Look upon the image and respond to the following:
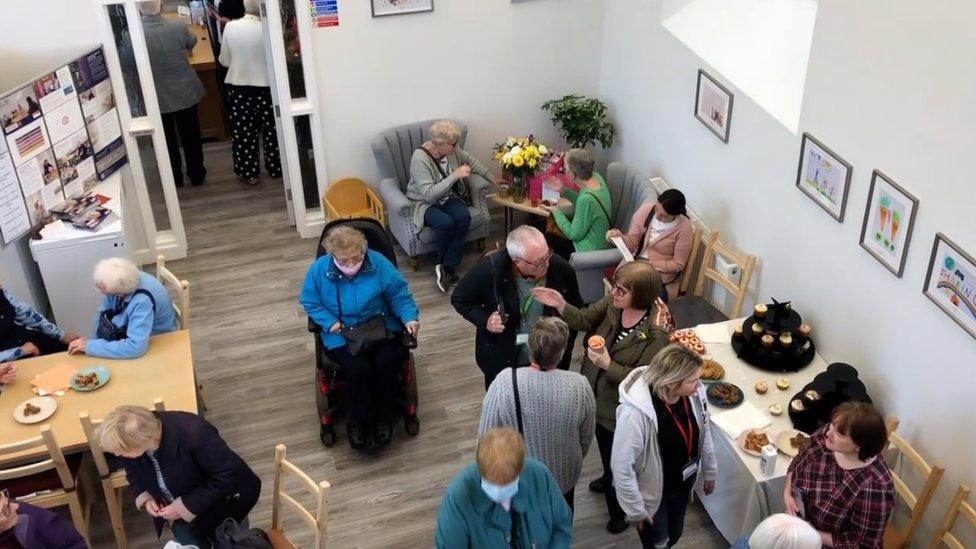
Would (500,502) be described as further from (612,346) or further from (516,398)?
(612,346)

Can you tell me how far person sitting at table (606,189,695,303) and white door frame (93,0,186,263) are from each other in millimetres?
3438

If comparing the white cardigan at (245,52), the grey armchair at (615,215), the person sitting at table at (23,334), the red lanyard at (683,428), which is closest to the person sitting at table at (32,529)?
the person sitting at table at (23,334)

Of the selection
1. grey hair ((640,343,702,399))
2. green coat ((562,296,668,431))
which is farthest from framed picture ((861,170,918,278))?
grey hair ((640,343,702,399))

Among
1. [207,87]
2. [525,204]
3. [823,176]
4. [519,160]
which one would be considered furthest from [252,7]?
[823,176]

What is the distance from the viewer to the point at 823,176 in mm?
4848

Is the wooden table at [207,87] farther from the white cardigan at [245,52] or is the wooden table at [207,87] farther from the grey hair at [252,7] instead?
the grey hair at [252,7]

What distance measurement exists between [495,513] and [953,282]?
7.57ft

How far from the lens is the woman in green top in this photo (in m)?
6.04

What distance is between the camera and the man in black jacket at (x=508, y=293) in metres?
4.53

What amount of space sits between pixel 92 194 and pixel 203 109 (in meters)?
2.87

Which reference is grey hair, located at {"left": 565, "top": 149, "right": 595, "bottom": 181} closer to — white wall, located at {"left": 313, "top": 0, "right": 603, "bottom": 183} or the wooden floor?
the wooden floor

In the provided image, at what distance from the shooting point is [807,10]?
5832 millimetres

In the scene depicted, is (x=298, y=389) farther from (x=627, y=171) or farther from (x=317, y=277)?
(x=627, y=171)

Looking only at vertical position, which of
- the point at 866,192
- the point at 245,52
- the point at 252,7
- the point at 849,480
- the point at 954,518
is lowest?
the point at 954,518
